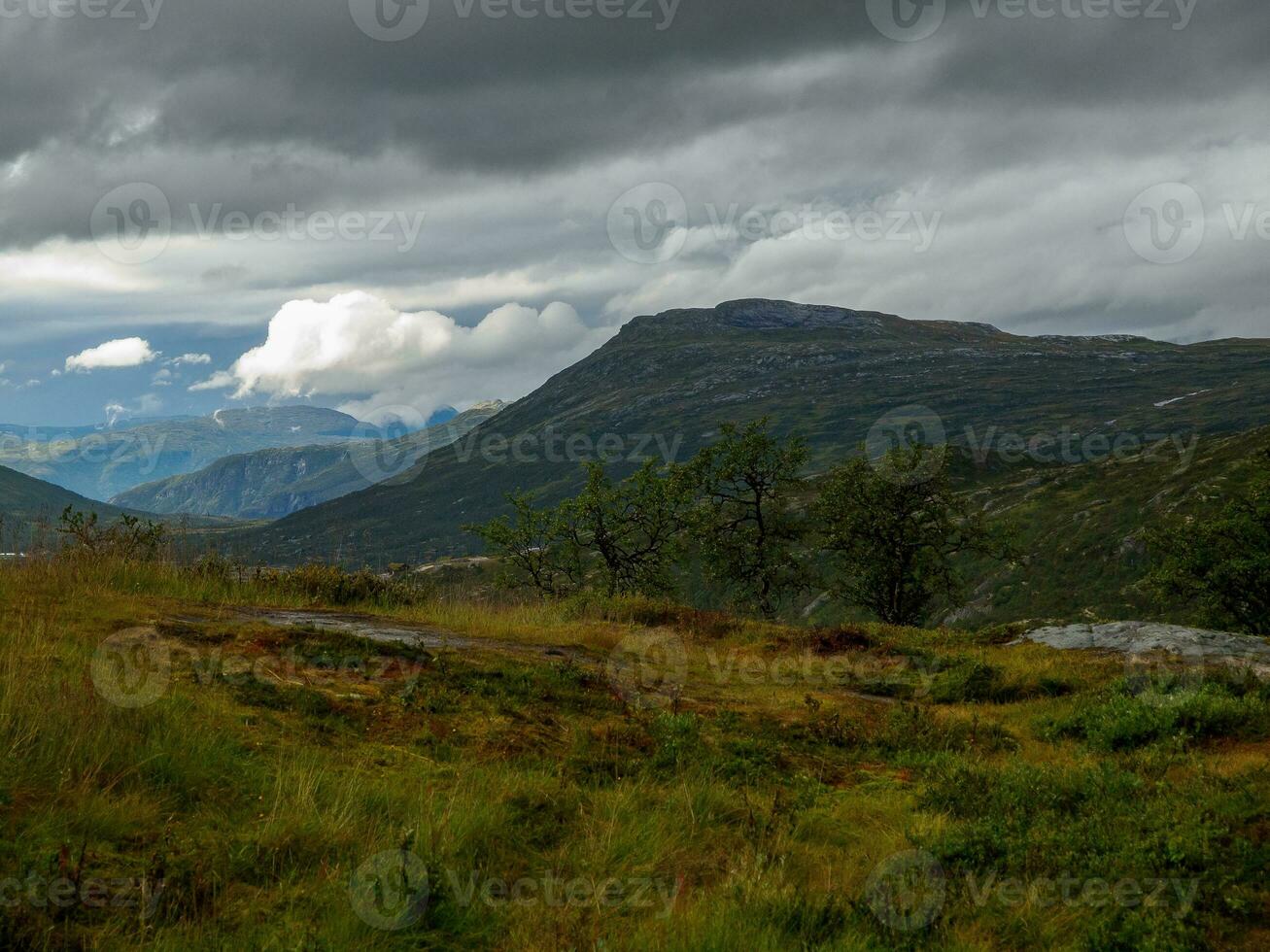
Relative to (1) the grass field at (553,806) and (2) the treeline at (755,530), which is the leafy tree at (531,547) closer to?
(2) the treeline at (755,530)

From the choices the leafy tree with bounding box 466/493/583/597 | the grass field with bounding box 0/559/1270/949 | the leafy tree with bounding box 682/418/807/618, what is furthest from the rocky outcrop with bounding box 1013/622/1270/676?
the leafy tree with bounding box 466/493/583/597

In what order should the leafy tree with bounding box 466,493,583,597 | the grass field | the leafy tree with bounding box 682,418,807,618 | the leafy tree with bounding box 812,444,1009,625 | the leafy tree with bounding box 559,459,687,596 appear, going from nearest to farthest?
the grass field, the leafy tree with bounding box 466,493,583,597, the leafy tree with bounding box 559,459,687,596, the leafy tree with bounding box 812,444,1009,625, the leafy tree with bounding box 682,418,807,618

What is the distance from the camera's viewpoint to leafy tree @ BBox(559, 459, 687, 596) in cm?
3291

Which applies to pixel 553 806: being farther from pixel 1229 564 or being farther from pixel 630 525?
pixel 1229 564

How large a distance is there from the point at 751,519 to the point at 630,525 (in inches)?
274

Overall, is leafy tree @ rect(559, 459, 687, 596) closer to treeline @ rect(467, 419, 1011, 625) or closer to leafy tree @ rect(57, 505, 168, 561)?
treeline @ rect(467, 419, 1011, 625)

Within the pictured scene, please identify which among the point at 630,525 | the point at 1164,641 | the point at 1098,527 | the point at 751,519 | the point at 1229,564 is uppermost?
the point at 630,525

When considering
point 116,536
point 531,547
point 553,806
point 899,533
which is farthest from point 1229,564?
point 116,536

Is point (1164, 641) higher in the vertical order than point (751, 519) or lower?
lower

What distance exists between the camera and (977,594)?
129375mm

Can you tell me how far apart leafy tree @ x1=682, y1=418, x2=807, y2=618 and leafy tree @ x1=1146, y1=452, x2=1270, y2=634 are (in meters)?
19.2

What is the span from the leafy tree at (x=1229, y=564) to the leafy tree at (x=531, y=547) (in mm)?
29400

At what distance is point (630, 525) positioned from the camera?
111 ft

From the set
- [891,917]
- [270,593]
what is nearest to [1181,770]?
[891,917]
